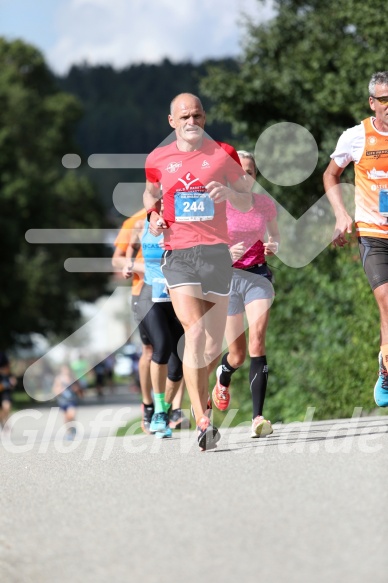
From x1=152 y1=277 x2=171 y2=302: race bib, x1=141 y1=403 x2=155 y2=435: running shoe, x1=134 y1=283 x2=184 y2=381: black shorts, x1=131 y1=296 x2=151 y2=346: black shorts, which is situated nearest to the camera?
x1=134 y1=283 x2=184 y2=381: black shorts

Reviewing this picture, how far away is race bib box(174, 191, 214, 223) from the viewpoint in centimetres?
866

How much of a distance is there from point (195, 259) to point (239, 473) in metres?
1.77

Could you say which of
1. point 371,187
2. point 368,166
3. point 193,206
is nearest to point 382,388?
point 371,187

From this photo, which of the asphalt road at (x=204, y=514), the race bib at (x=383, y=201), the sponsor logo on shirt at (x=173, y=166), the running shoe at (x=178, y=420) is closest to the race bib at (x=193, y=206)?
the sponsor logo on shirt at (x=173, y=166)

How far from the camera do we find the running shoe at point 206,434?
341 inches

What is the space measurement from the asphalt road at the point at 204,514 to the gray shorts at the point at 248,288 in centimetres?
106

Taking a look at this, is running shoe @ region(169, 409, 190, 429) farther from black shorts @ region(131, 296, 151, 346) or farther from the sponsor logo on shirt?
the sponsor logo on shirt

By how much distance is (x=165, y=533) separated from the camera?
5707 mm

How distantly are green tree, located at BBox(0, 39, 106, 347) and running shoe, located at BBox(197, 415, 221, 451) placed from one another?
39659 mm

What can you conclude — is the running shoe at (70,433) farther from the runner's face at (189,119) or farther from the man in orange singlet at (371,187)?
the runner's face at (189,119)

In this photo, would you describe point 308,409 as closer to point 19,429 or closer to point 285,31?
point 285,31

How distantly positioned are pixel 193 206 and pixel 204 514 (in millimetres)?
3014

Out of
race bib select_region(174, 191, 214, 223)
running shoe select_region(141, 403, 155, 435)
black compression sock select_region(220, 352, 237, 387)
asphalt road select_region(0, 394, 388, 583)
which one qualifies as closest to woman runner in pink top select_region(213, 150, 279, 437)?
black compression sock select_region(220, 352, 237, 387)

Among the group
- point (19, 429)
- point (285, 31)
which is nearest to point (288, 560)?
point (285, 31)
